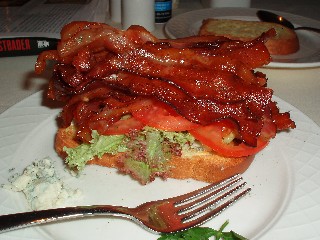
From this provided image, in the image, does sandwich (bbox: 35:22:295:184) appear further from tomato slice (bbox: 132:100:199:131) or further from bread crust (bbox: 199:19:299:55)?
bread crust (bbox: 199:19:299:55)

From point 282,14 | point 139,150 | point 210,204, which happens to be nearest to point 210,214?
point 210,204

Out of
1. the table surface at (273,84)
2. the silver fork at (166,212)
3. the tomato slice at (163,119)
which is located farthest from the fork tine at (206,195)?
the table surface at (273,84)

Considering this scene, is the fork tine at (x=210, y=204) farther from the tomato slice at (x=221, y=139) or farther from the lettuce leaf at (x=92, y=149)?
the lettuce leaf at (x=92, y=149)

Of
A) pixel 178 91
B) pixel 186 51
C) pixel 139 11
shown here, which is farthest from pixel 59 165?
pixel 139 11

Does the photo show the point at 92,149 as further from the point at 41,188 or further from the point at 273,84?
the point at 273,84

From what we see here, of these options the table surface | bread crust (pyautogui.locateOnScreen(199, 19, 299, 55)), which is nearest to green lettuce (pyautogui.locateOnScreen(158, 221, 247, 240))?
the table surface

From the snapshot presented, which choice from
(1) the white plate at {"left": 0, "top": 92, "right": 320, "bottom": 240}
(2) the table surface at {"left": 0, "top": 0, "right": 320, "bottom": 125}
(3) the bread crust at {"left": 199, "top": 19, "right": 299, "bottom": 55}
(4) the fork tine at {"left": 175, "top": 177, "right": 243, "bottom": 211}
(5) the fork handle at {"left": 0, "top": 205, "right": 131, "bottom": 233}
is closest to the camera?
(5) the fork handle at {"left": 0, "top": 205, "right": 131, "bottom": 233}
